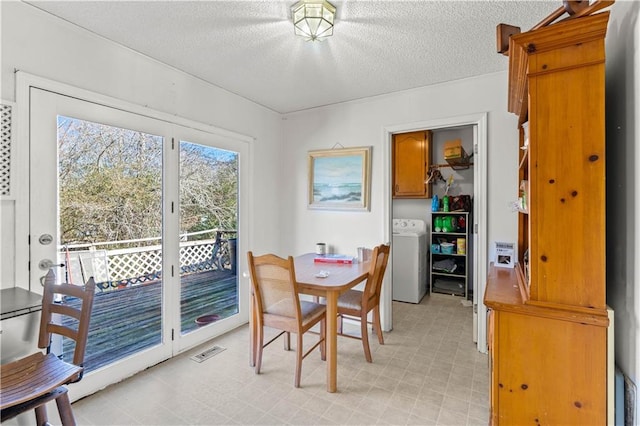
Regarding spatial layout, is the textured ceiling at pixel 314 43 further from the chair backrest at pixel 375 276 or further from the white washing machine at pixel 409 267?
the white washing machine at pixel 409 267

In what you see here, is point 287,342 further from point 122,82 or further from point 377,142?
point 122,82

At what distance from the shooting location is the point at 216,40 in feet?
6.94

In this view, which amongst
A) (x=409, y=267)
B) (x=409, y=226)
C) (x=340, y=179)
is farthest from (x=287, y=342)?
(x=409, y=226)

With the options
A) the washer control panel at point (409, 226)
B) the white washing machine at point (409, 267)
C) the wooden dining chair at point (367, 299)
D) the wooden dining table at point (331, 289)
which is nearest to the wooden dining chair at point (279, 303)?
the wooden dining table at point (331, 289)

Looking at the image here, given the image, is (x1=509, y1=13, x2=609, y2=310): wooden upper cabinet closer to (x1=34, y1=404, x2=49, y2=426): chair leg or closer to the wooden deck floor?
(x1=34, y1=404, x2=49, y2=426): chair leg

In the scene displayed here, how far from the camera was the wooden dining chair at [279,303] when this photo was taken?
2.11 metres

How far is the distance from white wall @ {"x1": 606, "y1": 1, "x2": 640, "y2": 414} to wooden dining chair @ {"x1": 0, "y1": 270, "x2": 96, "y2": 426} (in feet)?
7.51

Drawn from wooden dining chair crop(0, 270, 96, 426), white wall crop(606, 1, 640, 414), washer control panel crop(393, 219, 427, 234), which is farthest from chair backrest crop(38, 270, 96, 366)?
washer control panel crop(393, 219, 427, 234)

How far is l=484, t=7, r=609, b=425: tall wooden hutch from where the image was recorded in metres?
1.15

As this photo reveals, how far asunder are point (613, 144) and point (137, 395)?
10.0 feet

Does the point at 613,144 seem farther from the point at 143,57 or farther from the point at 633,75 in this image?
the point at 143,57

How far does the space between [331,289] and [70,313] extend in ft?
4.71

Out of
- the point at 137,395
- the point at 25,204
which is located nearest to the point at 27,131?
the point at 25,204

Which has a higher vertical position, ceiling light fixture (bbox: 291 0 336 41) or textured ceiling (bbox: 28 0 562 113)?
textured ceiling (bbox: 28 0 562 113)
